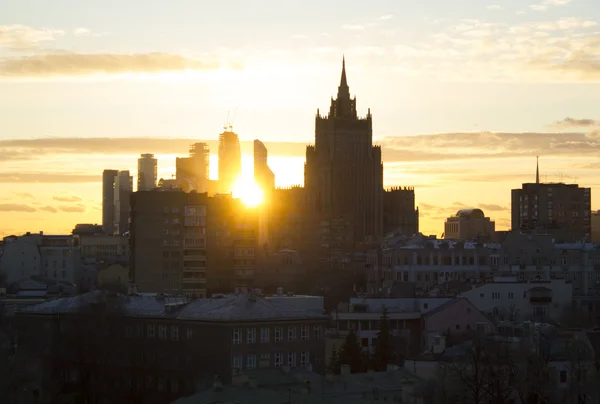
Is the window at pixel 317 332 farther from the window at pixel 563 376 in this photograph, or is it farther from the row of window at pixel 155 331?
the window at pixel 563 376

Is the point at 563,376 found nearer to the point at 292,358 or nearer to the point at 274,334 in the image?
the point at 292,358

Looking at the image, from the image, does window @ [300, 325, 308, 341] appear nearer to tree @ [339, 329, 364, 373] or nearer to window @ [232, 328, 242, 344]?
tree @ [339, 329, 364, 373]

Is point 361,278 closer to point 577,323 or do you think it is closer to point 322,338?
point 577,323

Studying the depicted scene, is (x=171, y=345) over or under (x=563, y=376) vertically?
over

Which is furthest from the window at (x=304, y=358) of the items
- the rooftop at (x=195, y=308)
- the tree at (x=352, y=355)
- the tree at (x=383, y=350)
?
the tree at (x=383, y=350)

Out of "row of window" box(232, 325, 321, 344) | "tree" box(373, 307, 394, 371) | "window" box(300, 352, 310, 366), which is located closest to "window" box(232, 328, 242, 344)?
"row of window" box(232, 325, 321, 344)

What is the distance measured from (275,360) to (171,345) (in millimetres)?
6339

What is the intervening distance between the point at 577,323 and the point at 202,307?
3984 centimetres

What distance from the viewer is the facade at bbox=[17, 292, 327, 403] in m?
87.2

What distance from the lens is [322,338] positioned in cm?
9444

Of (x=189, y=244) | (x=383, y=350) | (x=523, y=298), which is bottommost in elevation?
(x=383, y=350)

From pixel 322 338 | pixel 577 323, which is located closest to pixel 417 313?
pixel 577 323

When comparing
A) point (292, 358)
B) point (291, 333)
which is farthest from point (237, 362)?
point (291, 333)

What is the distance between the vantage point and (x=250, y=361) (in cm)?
8844
